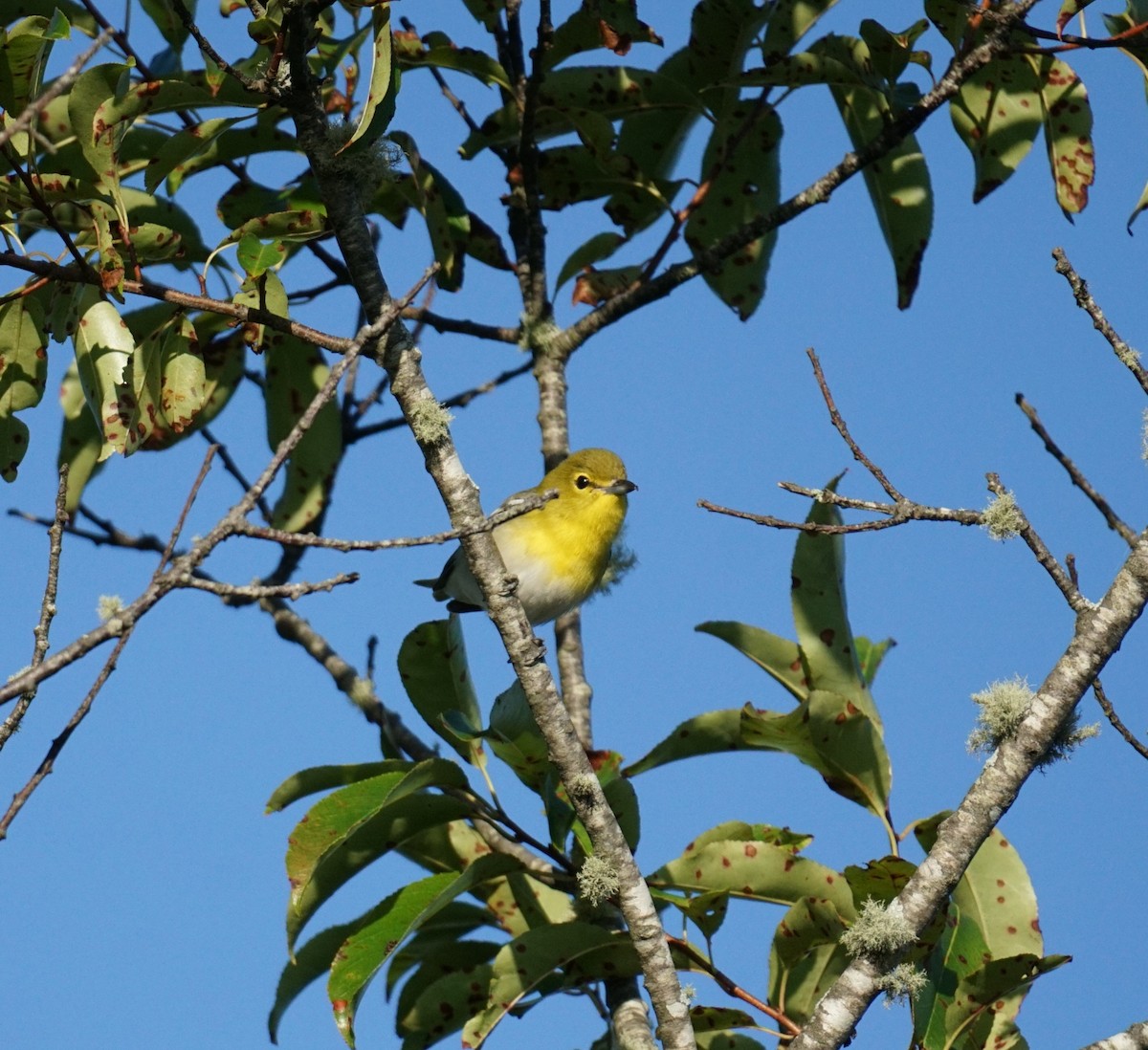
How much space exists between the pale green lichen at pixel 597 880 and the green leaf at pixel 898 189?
6.39 feet

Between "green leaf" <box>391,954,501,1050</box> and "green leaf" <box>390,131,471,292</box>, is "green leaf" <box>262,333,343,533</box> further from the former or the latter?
"green leaf" <box>391,954,501,1050</box>

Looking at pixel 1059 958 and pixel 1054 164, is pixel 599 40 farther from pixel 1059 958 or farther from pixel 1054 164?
pixel 1059 958

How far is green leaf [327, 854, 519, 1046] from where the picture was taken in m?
3.06

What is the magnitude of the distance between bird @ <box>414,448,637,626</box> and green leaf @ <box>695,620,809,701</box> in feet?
4.20

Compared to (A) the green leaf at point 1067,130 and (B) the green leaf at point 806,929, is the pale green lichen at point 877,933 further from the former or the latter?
(A) the green leaf at point 1067,130

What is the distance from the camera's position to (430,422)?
2830mm

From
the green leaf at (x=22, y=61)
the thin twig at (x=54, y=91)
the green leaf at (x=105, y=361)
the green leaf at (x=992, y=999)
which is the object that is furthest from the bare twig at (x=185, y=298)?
the green leaf at (x=992, y=999)

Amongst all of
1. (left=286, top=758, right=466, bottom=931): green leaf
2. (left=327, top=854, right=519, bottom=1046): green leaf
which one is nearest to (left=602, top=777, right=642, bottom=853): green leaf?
(left=327, top=854, right=519, bottom=1046): green leaf

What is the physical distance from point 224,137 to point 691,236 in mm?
1498

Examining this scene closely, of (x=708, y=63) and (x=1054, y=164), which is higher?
(x=708, y=63)

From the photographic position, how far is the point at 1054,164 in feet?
12.3

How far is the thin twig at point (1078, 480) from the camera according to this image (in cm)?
272

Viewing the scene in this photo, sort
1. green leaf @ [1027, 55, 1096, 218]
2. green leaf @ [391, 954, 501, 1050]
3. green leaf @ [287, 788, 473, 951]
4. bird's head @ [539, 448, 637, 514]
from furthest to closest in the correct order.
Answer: bird's head @ [539, 448, 637, 514] → green leaf @ [1027, 55, 1096, 218] → green leaf @ [391, 954, 501, 1050] → green leaf @ [287, 788, 473, 951]

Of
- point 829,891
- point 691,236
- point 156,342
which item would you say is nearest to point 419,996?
point 829,891
